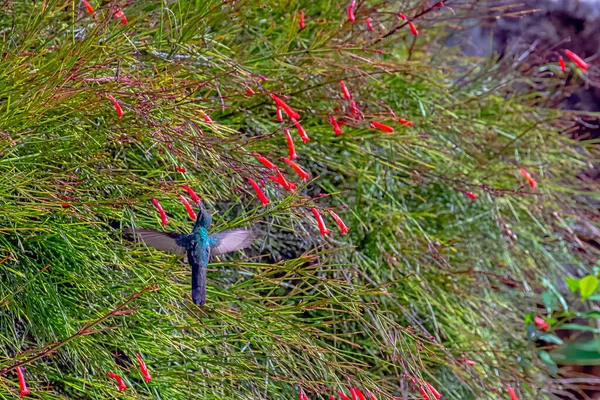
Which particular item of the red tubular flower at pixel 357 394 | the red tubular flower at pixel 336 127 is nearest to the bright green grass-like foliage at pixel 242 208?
the red tubular flower at pixel 357 394

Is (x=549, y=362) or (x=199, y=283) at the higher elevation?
(x=199, y=283)

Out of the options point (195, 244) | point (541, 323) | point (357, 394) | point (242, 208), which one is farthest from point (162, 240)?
point (541, 323)

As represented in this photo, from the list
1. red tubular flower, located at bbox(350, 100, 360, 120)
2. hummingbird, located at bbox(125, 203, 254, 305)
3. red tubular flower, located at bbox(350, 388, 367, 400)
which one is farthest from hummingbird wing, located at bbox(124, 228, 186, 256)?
red tubular flower, located at bbox(350, 100, 360, 120)

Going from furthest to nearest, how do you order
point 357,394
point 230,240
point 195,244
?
point 230,240 < point 195,244 < point 357,394

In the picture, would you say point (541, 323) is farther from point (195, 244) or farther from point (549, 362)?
point (195, 244)

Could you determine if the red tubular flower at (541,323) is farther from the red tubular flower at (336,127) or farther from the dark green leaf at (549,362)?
the red tubular flower at (336,127)

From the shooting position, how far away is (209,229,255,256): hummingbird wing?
1745 millimetres

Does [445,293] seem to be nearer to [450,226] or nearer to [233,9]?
[450,226]

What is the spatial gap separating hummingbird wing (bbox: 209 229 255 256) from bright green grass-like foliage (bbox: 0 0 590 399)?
5 cm

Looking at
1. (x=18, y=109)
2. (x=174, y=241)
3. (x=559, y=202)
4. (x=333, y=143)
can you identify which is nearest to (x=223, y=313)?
(x=174, y=241)

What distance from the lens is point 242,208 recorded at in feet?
6.31

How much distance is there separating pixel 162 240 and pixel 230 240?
182 millimetres

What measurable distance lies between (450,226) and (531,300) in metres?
0.55

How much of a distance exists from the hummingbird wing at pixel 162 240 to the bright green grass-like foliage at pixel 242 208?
0.09 meters
